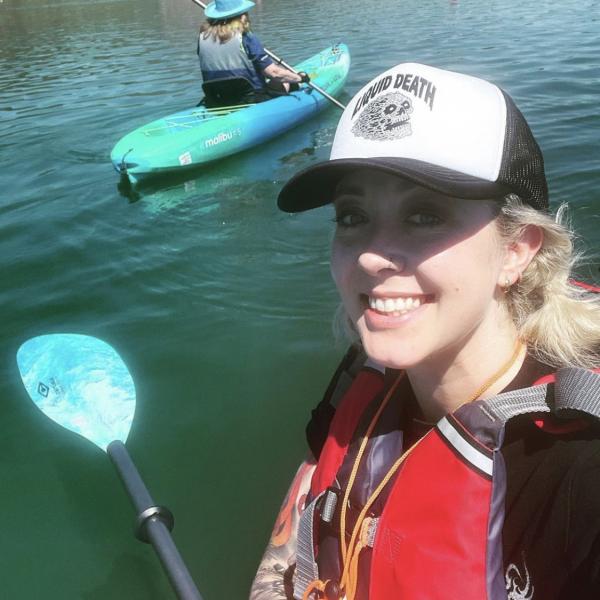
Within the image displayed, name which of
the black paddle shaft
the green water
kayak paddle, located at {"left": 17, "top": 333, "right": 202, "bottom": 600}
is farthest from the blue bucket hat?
the black paddle shaft

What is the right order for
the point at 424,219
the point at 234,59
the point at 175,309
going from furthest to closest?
the point at 234,59, the point at 175,309, the point at 424,219

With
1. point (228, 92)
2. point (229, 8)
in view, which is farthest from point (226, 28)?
point (228, 92)

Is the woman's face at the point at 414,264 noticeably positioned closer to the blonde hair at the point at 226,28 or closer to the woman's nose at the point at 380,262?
the woman's nose at the point at 380,262

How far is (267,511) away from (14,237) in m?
4.19

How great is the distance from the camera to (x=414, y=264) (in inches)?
58.3

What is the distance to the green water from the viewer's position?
3.09 metres

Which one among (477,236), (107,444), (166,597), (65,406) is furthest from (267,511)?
(477,236)

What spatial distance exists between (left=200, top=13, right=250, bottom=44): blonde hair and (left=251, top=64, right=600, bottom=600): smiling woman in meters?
6.97

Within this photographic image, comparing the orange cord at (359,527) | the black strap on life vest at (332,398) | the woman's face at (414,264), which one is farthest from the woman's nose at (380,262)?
the black strap on life vest at (332,398)

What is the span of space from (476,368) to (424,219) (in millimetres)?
427

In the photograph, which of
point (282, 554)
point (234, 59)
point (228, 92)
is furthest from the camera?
point (228, 92)

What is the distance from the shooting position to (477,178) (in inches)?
54.0

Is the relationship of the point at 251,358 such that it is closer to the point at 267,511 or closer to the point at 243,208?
the point at 267,511

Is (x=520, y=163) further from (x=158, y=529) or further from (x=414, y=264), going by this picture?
(x=158, y=529)
